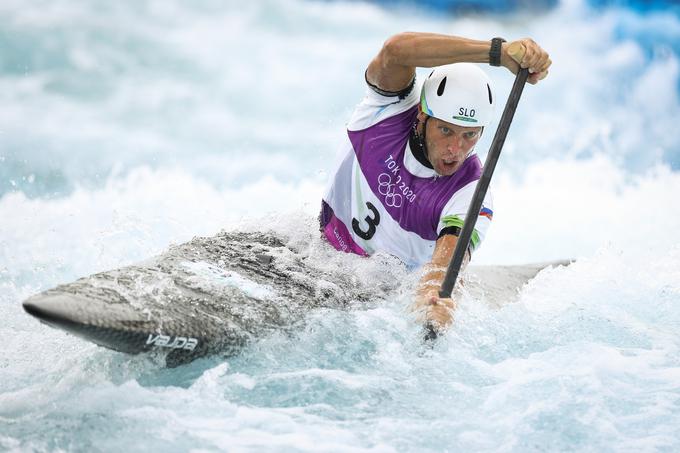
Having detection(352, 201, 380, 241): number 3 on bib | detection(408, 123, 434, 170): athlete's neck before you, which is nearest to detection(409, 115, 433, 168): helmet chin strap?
detection(408, 123, 434, 170): athlete's neck

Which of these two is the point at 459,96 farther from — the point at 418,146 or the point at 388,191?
the point at 388,191

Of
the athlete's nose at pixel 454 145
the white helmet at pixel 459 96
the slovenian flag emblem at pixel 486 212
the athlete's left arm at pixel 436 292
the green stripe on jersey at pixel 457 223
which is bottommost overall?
the athlete's left arm at pixel 436 292

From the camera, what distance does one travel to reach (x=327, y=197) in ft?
14.5

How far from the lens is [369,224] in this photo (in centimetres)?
422

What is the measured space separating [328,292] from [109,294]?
1198 mm

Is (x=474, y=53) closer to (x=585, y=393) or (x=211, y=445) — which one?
(x=585, y=393)

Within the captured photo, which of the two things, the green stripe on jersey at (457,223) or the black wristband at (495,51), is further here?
the green stripe on jersey at (457,223)

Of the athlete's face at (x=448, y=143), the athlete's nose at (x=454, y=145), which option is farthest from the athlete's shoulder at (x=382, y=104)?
the athlete's nose at (x=454, y=145)

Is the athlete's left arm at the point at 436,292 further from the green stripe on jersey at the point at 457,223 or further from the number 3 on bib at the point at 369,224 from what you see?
the number 3 on bib at the point at 369,224

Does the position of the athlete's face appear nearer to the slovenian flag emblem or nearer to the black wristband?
the slovenian flag emblem

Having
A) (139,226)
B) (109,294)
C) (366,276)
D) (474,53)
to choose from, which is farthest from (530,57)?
(139,226)

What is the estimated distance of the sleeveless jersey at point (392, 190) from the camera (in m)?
3.95

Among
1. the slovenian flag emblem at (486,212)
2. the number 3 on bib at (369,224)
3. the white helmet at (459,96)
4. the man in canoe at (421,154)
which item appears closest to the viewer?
the man in canoe at (421,154)

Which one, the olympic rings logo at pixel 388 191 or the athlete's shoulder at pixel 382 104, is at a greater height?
the athlete's shoulder at pixel 382 104
